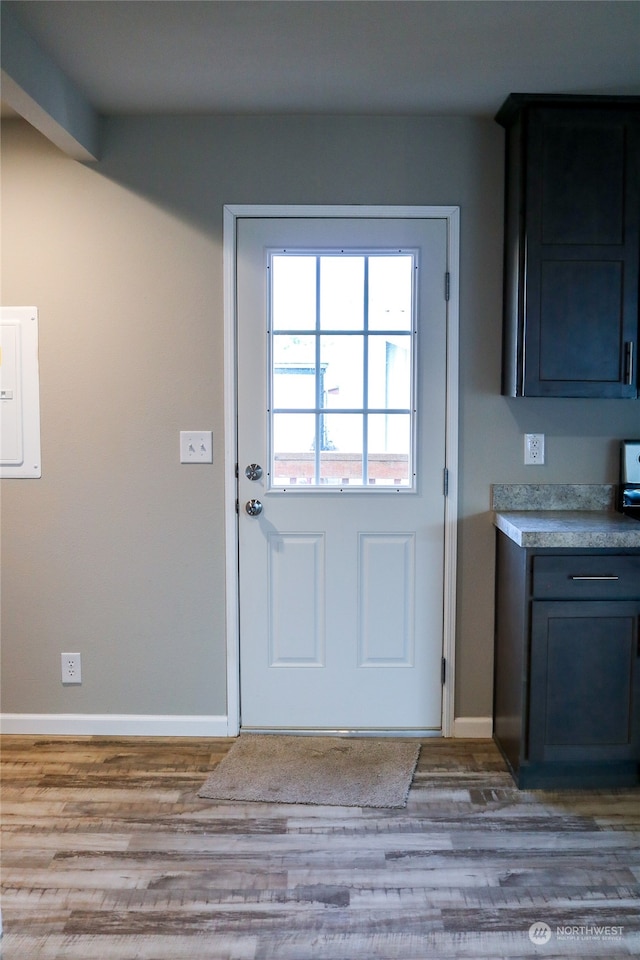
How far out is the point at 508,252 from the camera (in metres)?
2.94

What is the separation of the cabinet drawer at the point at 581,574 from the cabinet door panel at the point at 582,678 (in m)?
0.04

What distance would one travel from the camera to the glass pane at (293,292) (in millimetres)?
3020

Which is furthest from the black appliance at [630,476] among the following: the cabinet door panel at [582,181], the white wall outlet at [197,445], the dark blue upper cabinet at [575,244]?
the white wall outlet at [197,445]

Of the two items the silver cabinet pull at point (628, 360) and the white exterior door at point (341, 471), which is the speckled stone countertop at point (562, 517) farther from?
the silver cabinet pull at point (628, 360)

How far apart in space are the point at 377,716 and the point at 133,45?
2558 mm

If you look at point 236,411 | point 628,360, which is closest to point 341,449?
point 236,411

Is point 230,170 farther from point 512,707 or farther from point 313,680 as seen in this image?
point 512,707

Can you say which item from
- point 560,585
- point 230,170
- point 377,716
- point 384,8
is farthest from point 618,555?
point 230,170

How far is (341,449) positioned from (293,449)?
0.19 metres

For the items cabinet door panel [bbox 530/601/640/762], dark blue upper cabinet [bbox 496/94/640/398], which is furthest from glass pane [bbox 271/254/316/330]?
cabinet door panel [bbox 530/601/640/762]

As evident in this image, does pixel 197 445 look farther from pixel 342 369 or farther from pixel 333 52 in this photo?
pixel 333 52

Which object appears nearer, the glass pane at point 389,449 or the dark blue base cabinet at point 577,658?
the dark blue base cabinet at point 577,658

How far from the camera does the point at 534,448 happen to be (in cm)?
306

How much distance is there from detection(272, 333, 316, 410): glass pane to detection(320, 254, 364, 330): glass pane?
0.42 feet
